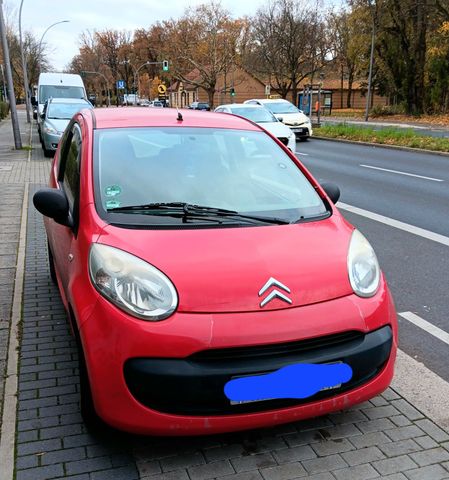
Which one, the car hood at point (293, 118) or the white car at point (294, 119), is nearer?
the car hood at point (293, 118)

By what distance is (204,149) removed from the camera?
3.73 metres

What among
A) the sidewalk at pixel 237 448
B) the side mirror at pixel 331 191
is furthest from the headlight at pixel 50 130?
the sidewalk at pixel 237 448

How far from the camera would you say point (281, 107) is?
23438mm

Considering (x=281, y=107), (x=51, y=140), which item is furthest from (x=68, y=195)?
(x=281, y=107)

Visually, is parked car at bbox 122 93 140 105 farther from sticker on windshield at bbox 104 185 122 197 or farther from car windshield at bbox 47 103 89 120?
sticker on windshield at bbox 104 185 122 197

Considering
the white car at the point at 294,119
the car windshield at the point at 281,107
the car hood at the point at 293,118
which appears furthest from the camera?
the car windshield at the point at 281,107

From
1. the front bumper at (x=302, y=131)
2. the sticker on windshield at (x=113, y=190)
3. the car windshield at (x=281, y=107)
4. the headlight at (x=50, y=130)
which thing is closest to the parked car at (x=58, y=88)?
the headlight at (x=50, y=130)

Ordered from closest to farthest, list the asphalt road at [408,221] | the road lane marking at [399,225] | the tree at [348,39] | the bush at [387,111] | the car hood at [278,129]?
1. the asphalt road at [408,221]
2. the road lane marking at [399,225]
3. the car hood at [278,129]
4. the tree at [348,39]
5. the bush at [387,111]

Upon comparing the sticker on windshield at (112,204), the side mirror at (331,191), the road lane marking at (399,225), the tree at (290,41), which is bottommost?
the road lane marking at (399,225)

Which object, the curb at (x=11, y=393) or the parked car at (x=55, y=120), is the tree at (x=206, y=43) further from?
the curb at (x=11, y=393)

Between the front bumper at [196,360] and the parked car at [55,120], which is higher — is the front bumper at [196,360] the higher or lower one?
the lower one

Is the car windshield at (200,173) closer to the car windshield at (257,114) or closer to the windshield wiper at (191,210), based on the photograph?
the windshield wiper at (191,210)

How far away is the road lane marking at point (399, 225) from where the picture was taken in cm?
692

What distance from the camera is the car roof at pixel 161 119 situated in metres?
3.80
